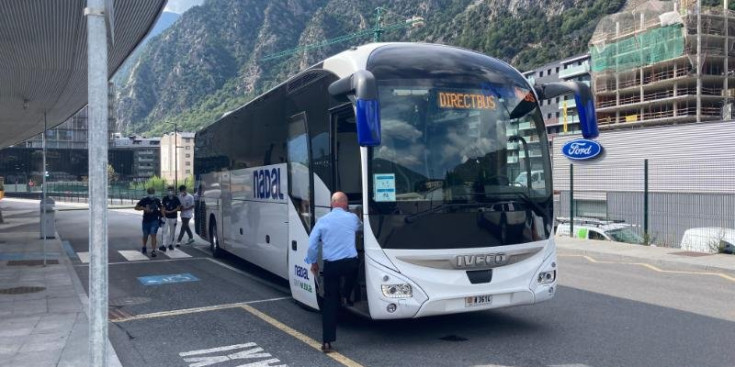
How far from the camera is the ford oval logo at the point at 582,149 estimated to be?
90.2 feet

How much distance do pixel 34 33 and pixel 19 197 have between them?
7537cm

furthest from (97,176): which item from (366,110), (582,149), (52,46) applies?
(582,149)

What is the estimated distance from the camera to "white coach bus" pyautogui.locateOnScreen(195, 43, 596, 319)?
269 inches

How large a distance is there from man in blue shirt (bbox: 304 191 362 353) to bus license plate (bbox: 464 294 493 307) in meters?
1.29

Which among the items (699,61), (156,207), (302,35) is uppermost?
(302,35)

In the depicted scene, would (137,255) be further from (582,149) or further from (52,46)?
(582,149)

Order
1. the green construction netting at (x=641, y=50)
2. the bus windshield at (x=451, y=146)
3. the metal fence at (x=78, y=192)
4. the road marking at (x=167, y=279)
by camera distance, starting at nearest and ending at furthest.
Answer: the bus windshield at (x=451, y=146), the road marking at (x=167, y=279), the metal fence at (x=78, y=192), the green construction netting at (x=641, y=50)

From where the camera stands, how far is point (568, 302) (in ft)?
31.7

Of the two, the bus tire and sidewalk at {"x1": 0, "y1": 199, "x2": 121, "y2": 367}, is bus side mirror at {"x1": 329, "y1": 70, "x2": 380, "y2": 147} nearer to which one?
sidewalk at {"x1": 0, "y1": 199, "x2": 121, "y2": 367}

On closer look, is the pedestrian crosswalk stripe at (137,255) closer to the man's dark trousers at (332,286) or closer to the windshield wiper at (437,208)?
the man's dark trousers at (332,286)

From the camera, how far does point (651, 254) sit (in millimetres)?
16250

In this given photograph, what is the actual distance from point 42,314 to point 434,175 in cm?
618

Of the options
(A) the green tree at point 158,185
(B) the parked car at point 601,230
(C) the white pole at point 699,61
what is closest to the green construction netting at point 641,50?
(C) the white pole at point 699,61

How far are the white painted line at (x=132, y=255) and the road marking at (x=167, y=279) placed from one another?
3319mm
